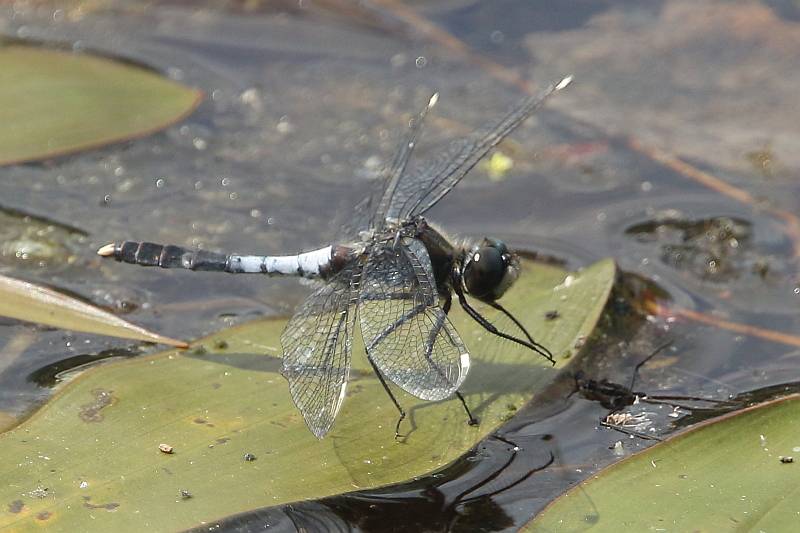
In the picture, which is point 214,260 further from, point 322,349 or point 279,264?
point 322,349

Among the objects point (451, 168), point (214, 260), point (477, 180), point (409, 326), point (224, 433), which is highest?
point (451, 168)

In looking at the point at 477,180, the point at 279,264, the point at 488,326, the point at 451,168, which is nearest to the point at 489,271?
the point at 488,326

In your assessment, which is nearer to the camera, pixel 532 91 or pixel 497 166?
pixel 497 166

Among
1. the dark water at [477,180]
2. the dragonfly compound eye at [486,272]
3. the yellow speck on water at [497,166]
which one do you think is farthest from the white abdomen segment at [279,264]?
the yellow speck on water at [497,166]

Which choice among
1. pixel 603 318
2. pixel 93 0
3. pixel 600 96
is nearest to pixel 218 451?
pixel 603 318

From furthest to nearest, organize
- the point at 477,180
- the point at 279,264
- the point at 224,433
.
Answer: the point at 477,180
the point at 279,264
the point at 224,433

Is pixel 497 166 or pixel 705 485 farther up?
pixel 705 485
